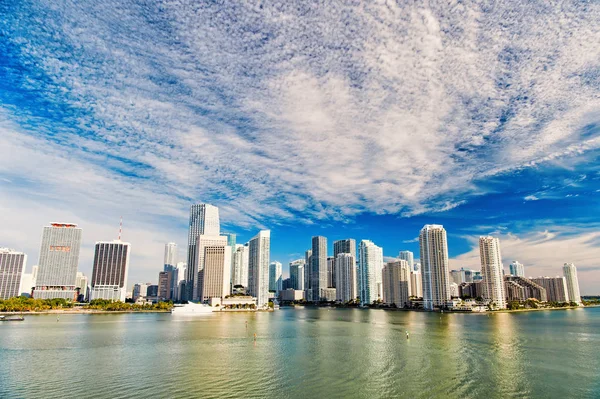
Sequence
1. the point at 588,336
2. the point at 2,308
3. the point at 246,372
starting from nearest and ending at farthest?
1. the point at 246,372
2. the point at 588,336
3. the point at 2,308

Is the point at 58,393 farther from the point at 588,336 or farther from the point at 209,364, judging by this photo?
the point at 588,336

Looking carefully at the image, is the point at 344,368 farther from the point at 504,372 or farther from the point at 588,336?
the point at 588,336

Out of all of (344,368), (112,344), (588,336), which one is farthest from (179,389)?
(588,336)

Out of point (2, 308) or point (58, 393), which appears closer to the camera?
point (58, 393)

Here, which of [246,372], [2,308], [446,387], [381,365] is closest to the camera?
[446,387]

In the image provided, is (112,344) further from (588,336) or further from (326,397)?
(588,336)

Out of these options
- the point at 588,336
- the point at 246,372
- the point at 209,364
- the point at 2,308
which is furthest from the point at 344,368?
the point at 2,308

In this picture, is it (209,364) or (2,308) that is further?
(2,308)

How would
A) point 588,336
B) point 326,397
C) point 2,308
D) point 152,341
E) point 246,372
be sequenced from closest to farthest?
1. point 326,397
2. point 246,372
3. point 152,341
4. point 588,336
5. point 2,308

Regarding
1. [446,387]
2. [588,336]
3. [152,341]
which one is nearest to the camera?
[446,387]
